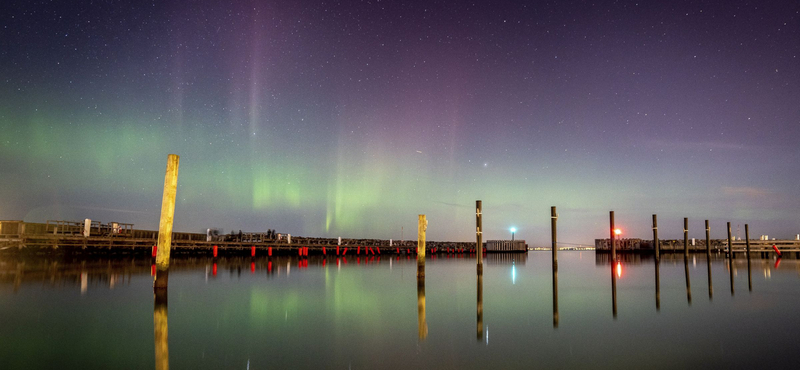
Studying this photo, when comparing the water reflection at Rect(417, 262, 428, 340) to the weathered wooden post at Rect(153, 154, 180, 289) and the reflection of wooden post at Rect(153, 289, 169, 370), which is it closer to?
the reflection of wooden post at Rect(153, 289, 169, 370)

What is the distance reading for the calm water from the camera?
278 inches

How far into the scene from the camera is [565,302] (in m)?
14.4

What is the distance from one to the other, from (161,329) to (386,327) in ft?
14.9

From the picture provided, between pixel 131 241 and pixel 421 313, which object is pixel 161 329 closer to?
pixel 421 313

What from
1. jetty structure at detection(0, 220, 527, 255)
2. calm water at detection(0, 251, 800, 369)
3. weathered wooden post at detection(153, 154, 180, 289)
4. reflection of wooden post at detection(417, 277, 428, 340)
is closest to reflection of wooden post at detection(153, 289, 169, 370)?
calm water at detection(0, 251, 800, 369)

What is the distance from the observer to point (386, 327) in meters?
9.85

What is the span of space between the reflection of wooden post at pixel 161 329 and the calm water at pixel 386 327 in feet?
0.14

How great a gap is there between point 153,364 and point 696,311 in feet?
41.8

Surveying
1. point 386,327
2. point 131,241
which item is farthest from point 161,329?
point 131,241

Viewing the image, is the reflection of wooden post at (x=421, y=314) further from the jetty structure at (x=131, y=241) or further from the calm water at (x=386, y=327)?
the jetty structure at (x=131, y=241)

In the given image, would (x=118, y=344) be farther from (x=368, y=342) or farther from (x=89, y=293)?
(x=89, y=293)

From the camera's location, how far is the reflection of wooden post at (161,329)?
6930mm

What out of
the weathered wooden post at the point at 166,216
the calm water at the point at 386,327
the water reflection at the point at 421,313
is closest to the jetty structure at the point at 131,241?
the calm water at the point at 386,327

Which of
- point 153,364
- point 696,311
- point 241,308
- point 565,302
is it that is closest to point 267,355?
point 153,364
